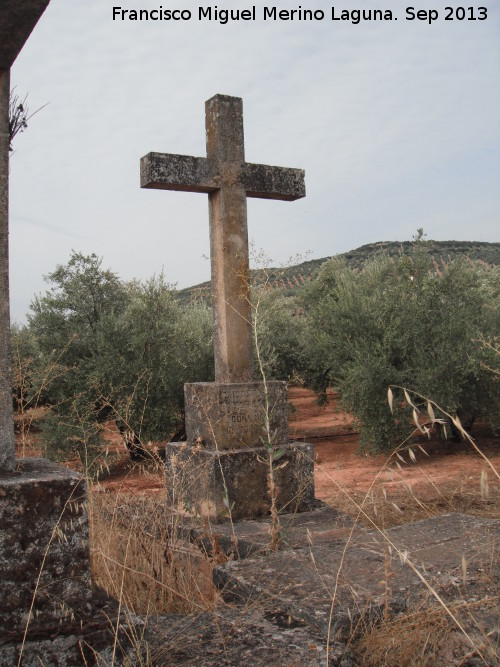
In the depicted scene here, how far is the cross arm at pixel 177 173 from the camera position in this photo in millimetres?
5590

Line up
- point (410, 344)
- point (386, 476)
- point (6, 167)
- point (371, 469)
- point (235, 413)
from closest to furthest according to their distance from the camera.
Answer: point (6, 167), point (386, 476), point (235, 413), point (371, 469), point (410, 344)

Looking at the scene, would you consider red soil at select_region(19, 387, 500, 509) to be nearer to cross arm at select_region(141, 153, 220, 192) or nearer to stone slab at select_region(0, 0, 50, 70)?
cross arm at select_region(141, 153, 220, 192)

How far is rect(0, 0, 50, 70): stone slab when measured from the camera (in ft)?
7.35

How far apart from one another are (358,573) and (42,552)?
158cm

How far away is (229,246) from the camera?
5.83 metres

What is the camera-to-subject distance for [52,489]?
7.38 feet

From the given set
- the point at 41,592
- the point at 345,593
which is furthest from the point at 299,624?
the point at 41,592

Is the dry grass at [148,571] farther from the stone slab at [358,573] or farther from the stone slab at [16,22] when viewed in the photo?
the stone slab at [16,22]

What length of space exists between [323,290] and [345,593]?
19273 millimetres

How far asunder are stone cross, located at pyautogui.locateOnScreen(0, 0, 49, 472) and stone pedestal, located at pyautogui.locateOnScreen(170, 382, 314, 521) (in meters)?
2.90

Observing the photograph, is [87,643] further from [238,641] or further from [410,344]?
[410,344]

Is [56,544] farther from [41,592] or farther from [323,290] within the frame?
[323,290]

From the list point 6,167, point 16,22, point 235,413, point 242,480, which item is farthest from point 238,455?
point 16,22

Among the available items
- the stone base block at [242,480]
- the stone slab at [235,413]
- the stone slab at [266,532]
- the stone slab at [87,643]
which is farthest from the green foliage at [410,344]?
the stone slab at [87,643]
